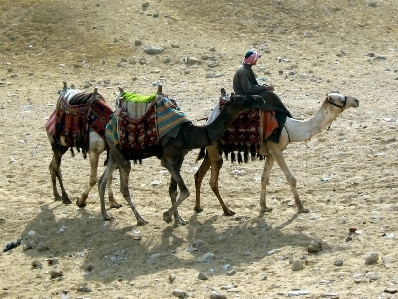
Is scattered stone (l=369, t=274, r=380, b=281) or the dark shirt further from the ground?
the dark shirt

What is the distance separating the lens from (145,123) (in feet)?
36.3

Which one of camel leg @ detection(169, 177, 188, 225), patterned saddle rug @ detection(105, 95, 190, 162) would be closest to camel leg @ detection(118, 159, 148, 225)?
patterned saddle rug @ detection(105, 95, 190, 162)

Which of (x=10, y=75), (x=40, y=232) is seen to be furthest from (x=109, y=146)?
(x=10, y=75)

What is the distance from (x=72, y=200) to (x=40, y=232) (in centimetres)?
128

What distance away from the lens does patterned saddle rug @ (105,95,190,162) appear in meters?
11.0

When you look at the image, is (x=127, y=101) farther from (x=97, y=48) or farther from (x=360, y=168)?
(x=97, y=48)

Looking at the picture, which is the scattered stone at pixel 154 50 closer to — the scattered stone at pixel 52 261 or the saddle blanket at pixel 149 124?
the saddle blanket at pixel 149 124

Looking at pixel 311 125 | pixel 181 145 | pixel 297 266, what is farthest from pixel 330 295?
pixel 311 125

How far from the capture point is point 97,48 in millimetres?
21953

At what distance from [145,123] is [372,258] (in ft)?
11.5

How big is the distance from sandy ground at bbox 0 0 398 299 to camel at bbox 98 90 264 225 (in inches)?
13.8

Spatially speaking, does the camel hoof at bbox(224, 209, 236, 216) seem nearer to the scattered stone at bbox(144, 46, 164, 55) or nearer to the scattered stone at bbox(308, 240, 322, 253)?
the scattered stone at bbox(308, 240, 322, 253)

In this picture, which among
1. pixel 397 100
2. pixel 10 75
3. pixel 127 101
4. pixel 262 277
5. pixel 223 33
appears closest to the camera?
pixel 262 277

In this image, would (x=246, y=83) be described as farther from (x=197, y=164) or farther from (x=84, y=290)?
(x=84, y=290)
